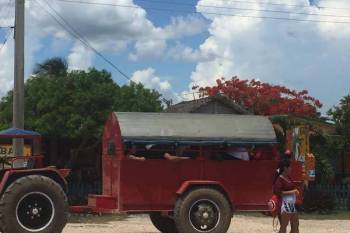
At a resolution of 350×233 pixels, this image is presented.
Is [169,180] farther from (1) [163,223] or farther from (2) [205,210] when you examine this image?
(1) [163,223]

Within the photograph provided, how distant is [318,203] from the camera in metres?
22.1

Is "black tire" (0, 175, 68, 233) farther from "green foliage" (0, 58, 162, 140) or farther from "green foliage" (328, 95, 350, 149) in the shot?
"green foliage" (328, 95, 350, 149)

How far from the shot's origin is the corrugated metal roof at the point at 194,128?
494 inches

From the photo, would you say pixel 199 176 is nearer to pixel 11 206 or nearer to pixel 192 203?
pixel 192 203

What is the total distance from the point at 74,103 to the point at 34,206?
41.3 ft

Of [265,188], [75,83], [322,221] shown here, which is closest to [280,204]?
[265,188]

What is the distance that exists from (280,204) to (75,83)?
14551mm

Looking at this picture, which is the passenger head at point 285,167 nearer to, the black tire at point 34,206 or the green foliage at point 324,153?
the black tire at point 34,206

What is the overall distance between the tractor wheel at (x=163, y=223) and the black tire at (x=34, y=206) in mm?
3086

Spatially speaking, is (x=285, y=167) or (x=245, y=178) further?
(x=245, y=178)

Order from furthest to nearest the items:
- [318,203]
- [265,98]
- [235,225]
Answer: [265,98], [318,203], [235,225]

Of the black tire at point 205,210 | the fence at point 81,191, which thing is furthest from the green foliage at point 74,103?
the black tire at point 205,210

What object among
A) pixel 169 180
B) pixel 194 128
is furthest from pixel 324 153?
pixel 169 180

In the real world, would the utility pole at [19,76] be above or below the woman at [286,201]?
above
